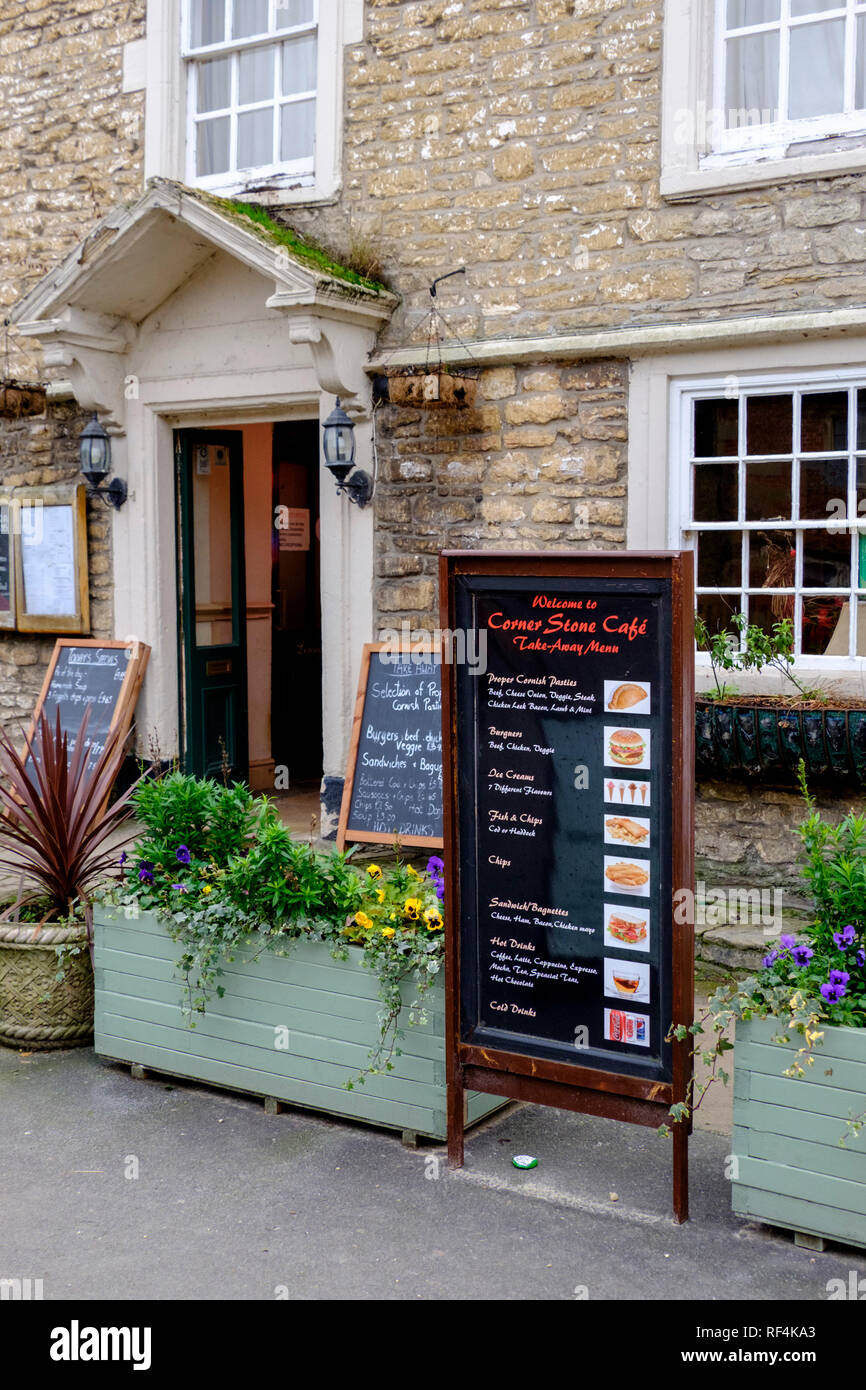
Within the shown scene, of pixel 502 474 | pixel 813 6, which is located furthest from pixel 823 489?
pixel 813 6

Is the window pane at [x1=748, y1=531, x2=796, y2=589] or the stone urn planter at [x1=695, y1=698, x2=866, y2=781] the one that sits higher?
the window pane at [x1=748, y1=531, x2=796, y2=589]

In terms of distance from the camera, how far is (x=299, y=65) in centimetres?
730

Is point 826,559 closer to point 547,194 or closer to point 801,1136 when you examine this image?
point 547,194

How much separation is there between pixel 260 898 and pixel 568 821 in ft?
3.90

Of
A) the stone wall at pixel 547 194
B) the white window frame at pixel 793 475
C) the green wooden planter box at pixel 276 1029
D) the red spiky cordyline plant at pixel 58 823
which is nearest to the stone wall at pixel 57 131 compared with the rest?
the stone wall at pixel 547 194

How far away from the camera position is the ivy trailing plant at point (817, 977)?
3.38 meters

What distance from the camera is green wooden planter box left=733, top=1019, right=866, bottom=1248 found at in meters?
3.32

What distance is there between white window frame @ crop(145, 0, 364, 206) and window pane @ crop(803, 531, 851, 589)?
3.17m

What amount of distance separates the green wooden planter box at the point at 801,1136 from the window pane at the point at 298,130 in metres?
5.65

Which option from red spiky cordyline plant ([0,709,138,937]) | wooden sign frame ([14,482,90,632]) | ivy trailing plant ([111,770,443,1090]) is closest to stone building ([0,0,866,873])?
wooden sign frame ([14,482,90,632])

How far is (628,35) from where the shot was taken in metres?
6.10

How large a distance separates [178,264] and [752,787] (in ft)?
14.2

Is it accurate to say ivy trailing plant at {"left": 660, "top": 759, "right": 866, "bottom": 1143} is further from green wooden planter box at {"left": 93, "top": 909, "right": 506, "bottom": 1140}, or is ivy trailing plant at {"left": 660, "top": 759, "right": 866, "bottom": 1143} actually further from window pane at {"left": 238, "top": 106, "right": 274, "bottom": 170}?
window pane at {"left": 238, "top": 106, "right": 274, "bottom": 170}
